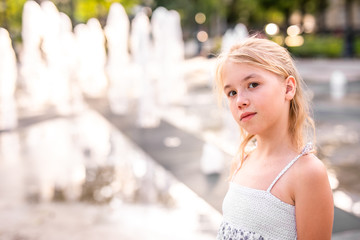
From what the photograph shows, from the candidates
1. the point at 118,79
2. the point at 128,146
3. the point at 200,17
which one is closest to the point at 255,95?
the point at 128,146

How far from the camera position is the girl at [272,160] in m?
1.65

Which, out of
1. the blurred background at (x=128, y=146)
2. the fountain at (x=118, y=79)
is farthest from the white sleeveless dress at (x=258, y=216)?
the fountain at (x=118, y=79)

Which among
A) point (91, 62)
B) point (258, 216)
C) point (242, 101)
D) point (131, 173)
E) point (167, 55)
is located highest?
point (242, 101)

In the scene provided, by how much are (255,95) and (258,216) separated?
1.48 feet

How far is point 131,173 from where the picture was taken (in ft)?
23.1

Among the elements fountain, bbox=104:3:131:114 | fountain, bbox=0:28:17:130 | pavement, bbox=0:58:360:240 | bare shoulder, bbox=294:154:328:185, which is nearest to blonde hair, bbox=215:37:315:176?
bare shoulder, bbox=294:154:328:185

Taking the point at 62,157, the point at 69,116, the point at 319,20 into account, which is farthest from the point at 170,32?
the point at 319,20

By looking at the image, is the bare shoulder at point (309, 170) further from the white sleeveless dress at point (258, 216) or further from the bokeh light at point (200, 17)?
the bokeh light at point (200, 17)

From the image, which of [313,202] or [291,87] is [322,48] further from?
[313,202]

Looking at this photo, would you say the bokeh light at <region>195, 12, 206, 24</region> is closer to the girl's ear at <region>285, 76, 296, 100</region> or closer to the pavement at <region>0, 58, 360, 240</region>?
the pavement at <region>0, 58, 360, 240</region>

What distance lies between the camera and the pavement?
507cm

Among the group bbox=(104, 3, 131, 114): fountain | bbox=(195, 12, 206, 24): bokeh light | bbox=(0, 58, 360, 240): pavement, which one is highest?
bbox=(195, 12, 206, 24): bokeh light

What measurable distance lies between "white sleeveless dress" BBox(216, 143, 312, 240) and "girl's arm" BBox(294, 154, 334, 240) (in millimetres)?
57

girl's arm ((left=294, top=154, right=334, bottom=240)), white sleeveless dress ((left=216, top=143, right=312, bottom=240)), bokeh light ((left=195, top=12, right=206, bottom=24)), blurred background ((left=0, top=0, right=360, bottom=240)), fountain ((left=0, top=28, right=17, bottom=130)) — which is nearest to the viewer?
girl's arm ((left=294, top=154, right=334, bottom=240))
